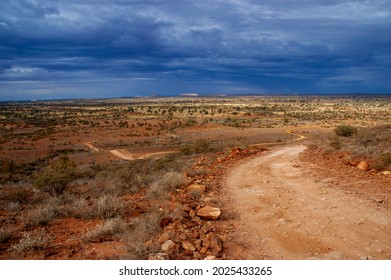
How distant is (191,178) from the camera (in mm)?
12836

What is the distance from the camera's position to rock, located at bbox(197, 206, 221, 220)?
26.5 ft

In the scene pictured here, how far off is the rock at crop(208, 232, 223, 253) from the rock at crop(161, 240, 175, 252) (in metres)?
0.71

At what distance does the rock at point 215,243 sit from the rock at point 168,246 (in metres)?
0.71

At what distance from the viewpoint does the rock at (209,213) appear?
808 centimetres

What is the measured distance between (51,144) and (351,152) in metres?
36.5

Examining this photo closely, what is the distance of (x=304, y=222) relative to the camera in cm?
766

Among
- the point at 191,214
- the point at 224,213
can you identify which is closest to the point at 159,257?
the point at 191,214

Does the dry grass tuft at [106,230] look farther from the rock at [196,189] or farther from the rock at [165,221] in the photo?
the rock at [196,189]

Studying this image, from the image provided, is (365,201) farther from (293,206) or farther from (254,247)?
(254,247)

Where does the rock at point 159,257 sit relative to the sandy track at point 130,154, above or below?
above

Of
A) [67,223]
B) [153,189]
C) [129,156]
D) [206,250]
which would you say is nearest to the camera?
[206,250]

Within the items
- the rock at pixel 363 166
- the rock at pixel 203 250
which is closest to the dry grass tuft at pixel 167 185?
the rock at pixel 203 250

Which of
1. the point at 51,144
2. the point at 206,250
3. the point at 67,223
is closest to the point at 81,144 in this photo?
the point at 51,144

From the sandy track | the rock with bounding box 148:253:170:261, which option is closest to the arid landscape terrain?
the rock with bounding box 148:253:170:261
